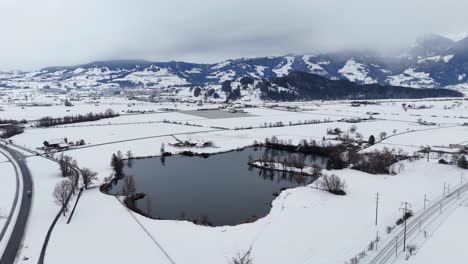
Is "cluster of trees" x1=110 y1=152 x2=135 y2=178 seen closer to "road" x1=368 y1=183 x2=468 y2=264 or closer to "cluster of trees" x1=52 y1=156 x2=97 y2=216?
"cluster of trees" x1=52 y1=156 x2=97 y2=216

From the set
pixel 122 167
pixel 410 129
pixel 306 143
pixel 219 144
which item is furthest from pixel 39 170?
pixel 410 129

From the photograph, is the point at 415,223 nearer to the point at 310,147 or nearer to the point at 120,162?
the point at 310,147

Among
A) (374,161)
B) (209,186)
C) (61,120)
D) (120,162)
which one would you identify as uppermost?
(61,120)

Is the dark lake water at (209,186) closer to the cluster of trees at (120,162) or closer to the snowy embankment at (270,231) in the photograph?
the cluster of trees at (120,162)

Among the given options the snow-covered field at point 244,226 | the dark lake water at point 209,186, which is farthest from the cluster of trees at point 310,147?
the snow-covered field at point 244,226

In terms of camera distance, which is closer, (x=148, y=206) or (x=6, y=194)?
(x=148, y=206)

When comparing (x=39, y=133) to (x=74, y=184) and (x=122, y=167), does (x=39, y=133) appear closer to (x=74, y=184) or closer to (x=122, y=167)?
(x=122, y=167)

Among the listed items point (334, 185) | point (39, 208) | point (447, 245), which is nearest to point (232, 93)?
point (334, 185)

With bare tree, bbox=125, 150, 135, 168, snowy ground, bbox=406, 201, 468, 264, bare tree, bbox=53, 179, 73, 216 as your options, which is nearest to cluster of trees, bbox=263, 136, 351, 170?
bare tree, bbox=125, 150, 135, 168
